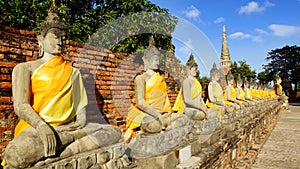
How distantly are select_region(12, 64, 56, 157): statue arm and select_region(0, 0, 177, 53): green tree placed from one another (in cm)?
297

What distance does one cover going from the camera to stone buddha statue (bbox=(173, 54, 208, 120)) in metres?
3.99

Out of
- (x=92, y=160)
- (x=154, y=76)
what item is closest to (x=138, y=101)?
(x=154, y=76)

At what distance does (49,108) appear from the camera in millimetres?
2258

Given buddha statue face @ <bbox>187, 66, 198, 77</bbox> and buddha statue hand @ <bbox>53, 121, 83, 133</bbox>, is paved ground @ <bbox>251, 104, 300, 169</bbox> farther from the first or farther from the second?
buddha statue hand @ <bbox>53, 121, 83, 133</bbox>

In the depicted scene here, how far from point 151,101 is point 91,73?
1.39 meters

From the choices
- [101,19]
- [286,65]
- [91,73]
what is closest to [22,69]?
[91,73]

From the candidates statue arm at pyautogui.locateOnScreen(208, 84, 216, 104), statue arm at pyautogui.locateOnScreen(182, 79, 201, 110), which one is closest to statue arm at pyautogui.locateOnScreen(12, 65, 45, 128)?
statue arm at pyautogui.locateOnScreen(182, 79, 201, 110)

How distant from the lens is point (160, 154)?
3074mm

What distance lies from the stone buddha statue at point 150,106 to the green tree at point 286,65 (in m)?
38.0

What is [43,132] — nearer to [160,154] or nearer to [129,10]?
[160,154]

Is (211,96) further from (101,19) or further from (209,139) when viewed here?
(101,19)

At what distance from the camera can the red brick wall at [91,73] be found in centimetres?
299

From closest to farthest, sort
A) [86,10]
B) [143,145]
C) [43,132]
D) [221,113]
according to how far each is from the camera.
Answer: [43,132] → [143,145] → [221,113] → [86,10]

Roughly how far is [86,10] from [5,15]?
2.08m
